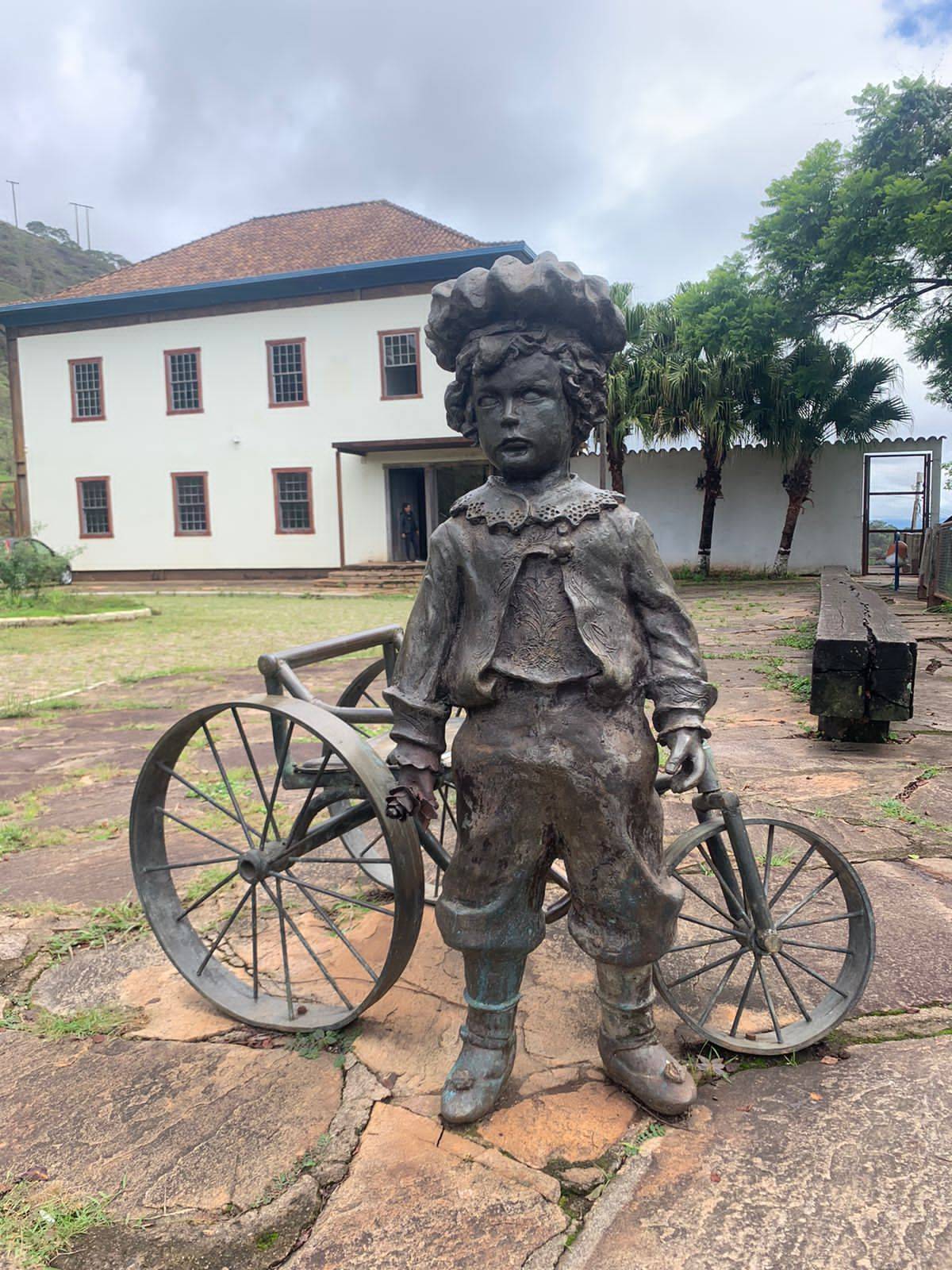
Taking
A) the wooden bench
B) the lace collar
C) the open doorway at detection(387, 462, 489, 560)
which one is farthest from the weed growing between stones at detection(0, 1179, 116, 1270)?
the open doorway at detection(387, 462, 489, 560)

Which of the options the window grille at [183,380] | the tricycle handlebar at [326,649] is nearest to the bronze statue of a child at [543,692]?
the tricycle handlebar at [326,649]

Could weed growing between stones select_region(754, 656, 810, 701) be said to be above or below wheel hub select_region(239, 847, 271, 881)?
below

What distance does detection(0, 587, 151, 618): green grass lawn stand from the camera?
11.7 metres

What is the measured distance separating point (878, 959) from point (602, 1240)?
1.28 meters

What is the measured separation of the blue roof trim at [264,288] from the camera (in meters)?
16.7

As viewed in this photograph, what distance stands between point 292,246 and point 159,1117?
69.2 ft

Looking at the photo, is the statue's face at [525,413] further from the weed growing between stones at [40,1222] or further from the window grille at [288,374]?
the window grille at [288,374]

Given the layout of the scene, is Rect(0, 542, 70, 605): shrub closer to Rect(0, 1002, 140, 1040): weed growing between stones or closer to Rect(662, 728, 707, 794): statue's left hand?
Rect(0, 1002, 140, 1040): weed growing between stones

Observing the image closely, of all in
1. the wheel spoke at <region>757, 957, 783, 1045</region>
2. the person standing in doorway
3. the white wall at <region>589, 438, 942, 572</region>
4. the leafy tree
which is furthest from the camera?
the person standing in doorway

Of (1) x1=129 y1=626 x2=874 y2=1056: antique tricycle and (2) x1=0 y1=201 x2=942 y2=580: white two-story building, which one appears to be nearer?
(1) x1=129 y1=626 x2=874 y2=1056: antique tricycle

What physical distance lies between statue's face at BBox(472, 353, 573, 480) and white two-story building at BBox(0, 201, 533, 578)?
15.2m

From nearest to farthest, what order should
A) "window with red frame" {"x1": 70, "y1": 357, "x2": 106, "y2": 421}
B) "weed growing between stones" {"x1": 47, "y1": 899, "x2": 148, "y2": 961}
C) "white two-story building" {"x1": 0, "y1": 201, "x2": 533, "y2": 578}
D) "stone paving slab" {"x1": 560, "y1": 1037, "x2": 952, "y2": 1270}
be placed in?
"stone paving slab" {"x1": 560, "y1": 1037, "x2": 952, "y2": 1270} → "weed growing between stones" {"x1": 47, "y1": 899, "x2": 148, "y2": 961} → "white two-story building" {"x1": 0, "y1": 201, "x2": 533, "y2": 578} → "window with red frame" {"x1": 70, "y1": 357, "x2": 106, "y2": 421}

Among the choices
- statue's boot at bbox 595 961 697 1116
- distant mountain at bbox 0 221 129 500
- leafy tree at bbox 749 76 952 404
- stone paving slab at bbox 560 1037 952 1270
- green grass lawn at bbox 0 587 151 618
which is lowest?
green grass lawn at bbox 0 587 151 618

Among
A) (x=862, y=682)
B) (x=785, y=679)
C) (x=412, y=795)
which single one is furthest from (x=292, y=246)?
(x=412, y=795)
